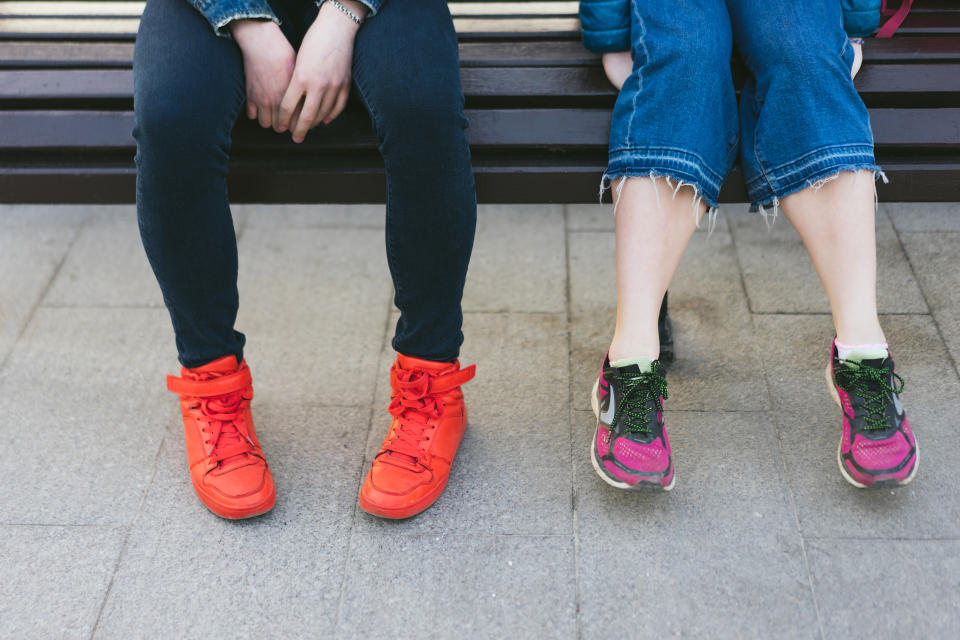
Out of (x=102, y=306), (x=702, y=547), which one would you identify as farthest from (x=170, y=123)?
(x=702, y=547)

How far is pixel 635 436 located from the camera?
1.81 m

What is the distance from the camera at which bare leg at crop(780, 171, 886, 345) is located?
1736 mm

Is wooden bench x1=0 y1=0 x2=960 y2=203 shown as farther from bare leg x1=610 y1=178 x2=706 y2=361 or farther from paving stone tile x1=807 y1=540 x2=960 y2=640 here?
paving stone tile x1=807 y1=540 x2=960 y2=640

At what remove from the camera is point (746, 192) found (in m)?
1.90

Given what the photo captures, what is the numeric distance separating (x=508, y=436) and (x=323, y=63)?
94cm

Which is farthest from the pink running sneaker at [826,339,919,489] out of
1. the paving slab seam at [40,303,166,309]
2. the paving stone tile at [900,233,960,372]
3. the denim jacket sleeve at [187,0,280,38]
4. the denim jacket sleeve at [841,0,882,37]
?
the paving slab seam at [40,303,166,309]

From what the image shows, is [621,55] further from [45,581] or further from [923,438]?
[45,581]

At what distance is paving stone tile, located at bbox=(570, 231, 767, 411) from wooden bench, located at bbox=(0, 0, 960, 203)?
19.7 inches

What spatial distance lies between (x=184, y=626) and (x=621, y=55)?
152cm

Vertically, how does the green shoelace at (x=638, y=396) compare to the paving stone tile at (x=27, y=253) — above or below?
above

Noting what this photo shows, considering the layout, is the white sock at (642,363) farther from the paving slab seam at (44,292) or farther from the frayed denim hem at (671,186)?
the paving slab seam at (44,292)

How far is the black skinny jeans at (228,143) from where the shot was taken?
5.31ft

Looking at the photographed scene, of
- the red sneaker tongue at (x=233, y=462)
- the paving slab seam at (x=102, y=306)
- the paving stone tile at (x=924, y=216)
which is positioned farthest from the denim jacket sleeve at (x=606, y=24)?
the paving slab seam at (x=102, y=306)

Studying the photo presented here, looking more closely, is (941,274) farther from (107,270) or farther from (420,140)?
(107,270)
